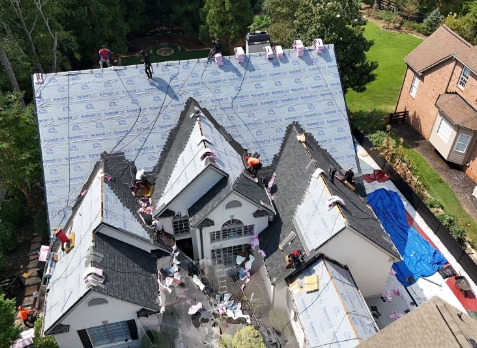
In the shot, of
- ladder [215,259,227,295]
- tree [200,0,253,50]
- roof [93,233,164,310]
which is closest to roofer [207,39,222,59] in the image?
ladder [215,259,227,295]

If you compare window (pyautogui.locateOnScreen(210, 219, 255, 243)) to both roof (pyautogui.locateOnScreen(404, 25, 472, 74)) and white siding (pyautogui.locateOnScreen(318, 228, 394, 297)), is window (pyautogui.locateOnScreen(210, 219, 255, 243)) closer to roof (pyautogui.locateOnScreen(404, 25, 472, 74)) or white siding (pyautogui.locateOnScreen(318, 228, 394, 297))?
white siding (pyautogui.locateOnScreen(318, 228, 394, 297))

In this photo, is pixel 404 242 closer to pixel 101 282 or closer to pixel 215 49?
pixel 215 49

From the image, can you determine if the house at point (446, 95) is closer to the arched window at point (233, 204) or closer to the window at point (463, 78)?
the window at point (463, 78)

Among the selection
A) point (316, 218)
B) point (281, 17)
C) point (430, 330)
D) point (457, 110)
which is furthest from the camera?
point (281, 17)

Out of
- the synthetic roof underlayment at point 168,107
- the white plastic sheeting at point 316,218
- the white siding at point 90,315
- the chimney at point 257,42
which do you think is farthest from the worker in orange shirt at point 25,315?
the chimney at point 257,42

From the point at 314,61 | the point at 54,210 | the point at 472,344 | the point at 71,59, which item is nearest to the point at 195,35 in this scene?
the point at 71,59

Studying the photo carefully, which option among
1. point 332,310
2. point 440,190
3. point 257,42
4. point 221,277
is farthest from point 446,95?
point 221,277
